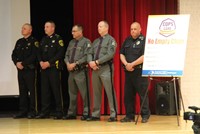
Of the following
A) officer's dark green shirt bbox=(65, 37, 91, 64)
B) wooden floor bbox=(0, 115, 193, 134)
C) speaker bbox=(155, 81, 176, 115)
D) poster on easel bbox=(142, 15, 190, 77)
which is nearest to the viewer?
wooden floor bbox=(0, 115, 193, 134)

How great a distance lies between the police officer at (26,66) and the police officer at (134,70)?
1538 millimetres

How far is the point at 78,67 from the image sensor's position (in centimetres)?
616

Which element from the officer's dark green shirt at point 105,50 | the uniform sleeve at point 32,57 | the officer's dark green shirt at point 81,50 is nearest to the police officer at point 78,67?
the officer's dark green shirt at point 81,50

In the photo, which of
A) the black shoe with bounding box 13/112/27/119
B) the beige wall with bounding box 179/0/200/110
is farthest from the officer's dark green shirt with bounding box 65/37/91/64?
the beige wall with bounding box 179/0/200/110

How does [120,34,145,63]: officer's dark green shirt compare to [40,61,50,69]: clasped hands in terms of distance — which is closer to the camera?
[120,34,145,63]: officer's dark green shirt

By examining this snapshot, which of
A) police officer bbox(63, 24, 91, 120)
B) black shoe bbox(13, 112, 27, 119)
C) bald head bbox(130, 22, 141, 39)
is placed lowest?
black shoe bbox(13, 112, 27, 119)

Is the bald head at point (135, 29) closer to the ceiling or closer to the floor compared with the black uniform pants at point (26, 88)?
closer to the ceiling

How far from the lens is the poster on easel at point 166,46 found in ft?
17.6

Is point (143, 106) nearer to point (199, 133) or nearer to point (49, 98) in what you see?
point (49, 98)

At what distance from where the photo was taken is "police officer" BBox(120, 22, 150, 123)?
18.9 feet

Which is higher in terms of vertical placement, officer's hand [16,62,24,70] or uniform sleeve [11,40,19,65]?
uniform sleeve [11,40,19,65]

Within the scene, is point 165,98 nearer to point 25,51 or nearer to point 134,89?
point 134,89

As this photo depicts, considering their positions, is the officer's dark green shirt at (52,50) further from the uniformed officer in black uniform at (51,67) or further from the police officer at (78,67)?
Answer: the police officer at (78,67)

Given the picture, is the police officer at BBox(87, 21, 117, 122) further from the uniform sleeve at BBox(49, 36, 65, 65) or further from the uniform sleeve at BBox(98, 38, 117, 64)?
the uniform sleeve at BBox(49, 36, 65, 65)
